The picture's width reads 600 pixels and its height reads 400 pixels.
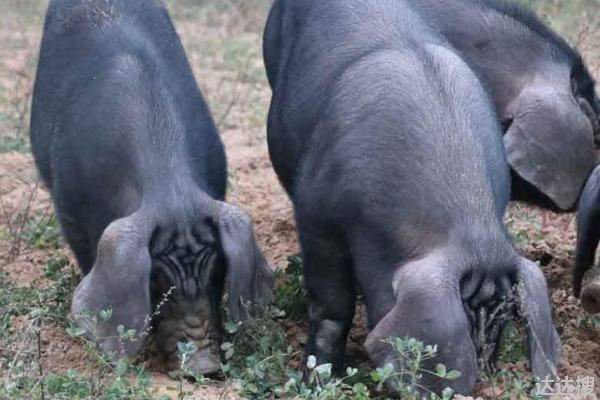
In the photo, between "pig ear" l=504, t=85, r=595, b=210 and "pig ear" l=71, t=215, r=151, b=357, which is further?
"pig ear" l=504, t=85, r=595, b=210

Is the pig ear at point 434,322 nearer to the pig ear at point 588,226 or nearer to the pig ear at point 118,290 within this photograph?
the pig ear at point 118,290

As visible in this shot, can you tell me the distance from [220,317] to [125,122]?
94 cm

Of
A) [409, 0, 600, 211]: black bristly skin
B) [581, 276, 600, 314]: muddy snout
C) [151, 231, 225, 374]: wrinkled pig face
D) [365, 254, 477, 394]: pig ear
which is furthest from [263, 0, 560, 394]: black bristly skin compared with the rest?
[409, 0, 600, 211]: black bristly skin

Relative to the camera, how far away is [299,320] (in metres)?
7.18

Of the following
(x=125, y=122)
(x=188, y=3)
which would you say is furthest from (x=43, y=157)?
(x=188, y=3)

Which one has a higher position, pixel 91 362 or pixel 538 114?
pixel 538 114

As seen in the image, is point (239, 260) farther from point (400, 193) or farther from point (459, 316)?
point (459, 316)

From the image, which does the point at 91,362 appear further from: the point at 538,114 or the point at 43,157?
the point at 538,114

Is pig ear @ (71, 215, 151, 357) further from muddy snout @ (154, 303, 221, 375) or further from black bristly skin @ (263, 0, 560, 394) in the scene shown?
black bristly skin @ (263, 0, 560, 394)

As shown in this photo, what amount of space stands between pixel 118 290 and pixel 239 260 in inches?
20.2

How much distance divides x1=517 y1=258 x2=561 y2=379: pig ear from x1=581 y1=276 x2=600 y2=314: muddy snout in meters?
0.75

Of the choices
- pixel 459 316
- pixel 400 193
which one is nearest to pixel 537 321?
pixel 459 316

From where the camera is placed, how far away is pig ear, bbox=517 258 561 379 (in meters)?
5.57

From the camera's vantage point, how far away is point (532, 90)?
24.7 ft
